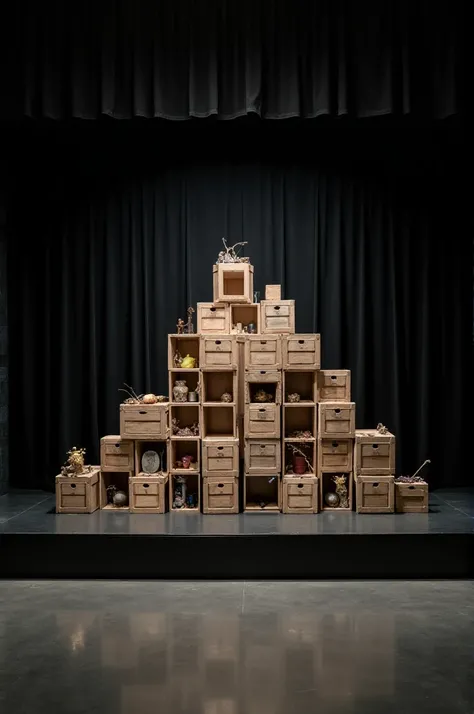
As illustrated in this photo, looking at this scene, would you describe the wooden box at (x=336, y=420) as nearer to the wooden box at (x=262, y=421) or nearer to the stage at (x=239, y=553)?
the wooden box at (x=262, y=421)

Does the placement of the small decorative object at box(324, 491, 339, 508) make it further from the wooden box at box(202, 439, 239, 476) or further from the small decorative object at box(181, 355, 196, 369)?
the small decorative object at box(181, 355, 196, 369)

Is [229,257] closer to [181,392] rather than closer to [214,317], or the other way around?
[214,317]

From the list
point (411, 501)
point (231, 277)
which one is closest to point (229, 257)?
point (231, 277)

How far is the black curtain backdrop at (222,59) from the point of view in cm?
584

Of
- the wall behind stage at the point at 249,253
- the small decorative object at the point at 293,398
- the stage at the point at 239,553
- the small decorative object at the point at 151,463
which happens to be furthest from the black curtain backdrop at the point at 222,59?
the stage at the point at 239,553

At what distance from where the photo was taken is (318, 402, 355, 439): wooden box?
6.07 metres

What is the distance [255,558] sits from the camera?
17.0ft

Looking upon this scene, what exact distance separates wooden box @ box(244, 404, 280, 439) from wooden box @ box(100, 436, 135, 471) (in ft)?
3.40

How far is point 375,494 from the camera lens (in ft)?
19.4

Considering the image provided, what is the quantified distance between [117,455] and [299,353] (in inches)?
71.6

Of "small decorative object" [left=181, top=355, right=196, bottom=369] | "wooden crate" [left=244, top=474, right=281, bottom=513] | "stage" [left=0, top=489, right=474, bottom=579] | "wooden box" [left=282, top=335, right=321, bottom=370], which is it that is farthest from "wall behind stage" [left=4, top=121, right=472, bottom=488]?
"stage" [left=0, top=489, right=474, bottom=579]

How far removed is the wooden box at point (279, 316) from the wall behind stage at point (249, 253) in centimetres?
85

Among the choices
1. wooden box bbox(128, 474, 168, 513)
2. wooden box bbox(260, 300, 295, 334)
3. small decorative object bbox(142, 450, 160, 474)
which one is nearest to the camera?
wooden box bbox(128, 474, 168, 513)

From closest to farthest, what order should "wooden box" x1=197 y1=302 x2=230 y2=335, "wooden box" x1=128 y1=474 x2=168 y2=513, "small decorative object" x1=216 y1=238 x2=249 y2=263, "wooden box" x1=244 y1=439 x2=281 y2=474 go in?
"wooden box" x1=128 y1=474 x2=168 y2=513 → "wooden box" x1=244 y1=439 x2=281 y2=474 → "wooden box" x1=197 y1=302 x2=230 y2=335 → "small decorative object" x1=216 y1=238 x2=249 y2=263
